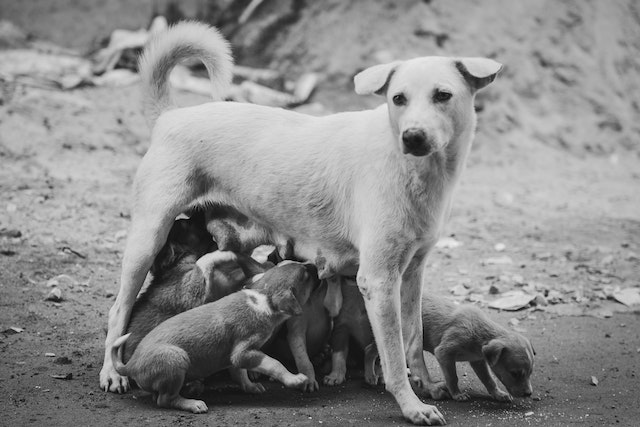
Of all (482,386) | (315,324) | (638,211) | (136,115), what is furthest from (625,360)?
(136,115)

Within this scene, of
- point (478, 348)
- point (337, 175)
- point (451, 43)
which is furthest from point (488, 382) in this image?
point (451, 43)

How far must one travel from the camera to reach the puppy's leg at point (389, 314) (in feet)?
12.8

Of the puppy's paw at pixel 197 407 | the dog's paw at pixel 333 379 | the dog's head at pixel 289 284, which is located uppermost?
the dog's head at pixel 289 284

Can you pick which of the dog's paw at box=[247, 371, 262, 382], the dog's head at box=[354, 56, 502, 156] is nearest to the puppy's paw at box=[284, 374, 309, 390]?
the dog's paw at box=[247, 371, 262, 382]

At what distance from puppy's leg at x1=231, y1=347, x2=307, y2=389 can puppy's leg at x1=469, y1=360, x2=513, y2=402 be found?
102 cm

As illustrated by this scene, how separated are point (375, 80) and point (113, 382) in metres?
2.04

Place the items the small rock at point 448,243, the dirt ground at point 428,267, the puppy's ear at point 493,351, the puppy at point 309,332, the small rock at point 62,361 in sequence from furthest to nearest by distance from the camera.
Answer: the small rock at point 448,243 < the small rock at point 62,361 < the puppy at point 309,332 < the puppy's ear at point 493,351 < the dirt ground at point 428,267

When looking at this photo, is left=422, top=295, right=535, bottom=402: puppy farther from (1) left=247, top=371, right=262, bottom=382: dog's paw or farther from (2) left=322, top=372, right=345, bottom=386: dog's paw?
(1) left=247, top=371, right=262, bottom=382: dog's paw

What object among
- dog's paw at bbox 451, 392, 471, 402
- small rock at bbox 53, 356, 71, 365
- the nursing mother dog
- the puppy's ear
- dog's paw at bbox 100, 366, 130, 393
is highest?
the nursing mother dog

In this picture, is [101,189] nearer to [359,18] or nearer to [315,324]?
[315,324]

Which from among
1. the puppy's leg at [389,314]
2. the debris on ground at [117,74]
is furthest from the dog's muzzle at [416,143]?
Answer: the debris on ground at [117,74]

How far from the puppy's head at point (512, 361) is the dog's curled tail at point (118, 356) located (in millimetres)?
1826

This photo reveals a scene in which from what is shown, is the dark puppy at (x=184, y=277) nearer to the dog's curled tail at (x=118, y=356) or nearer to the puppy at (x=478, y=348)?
the dog's curled tail at (x=118, y=356)

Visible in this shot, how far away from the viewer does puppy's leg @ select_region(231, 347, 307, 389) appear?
155 inches
